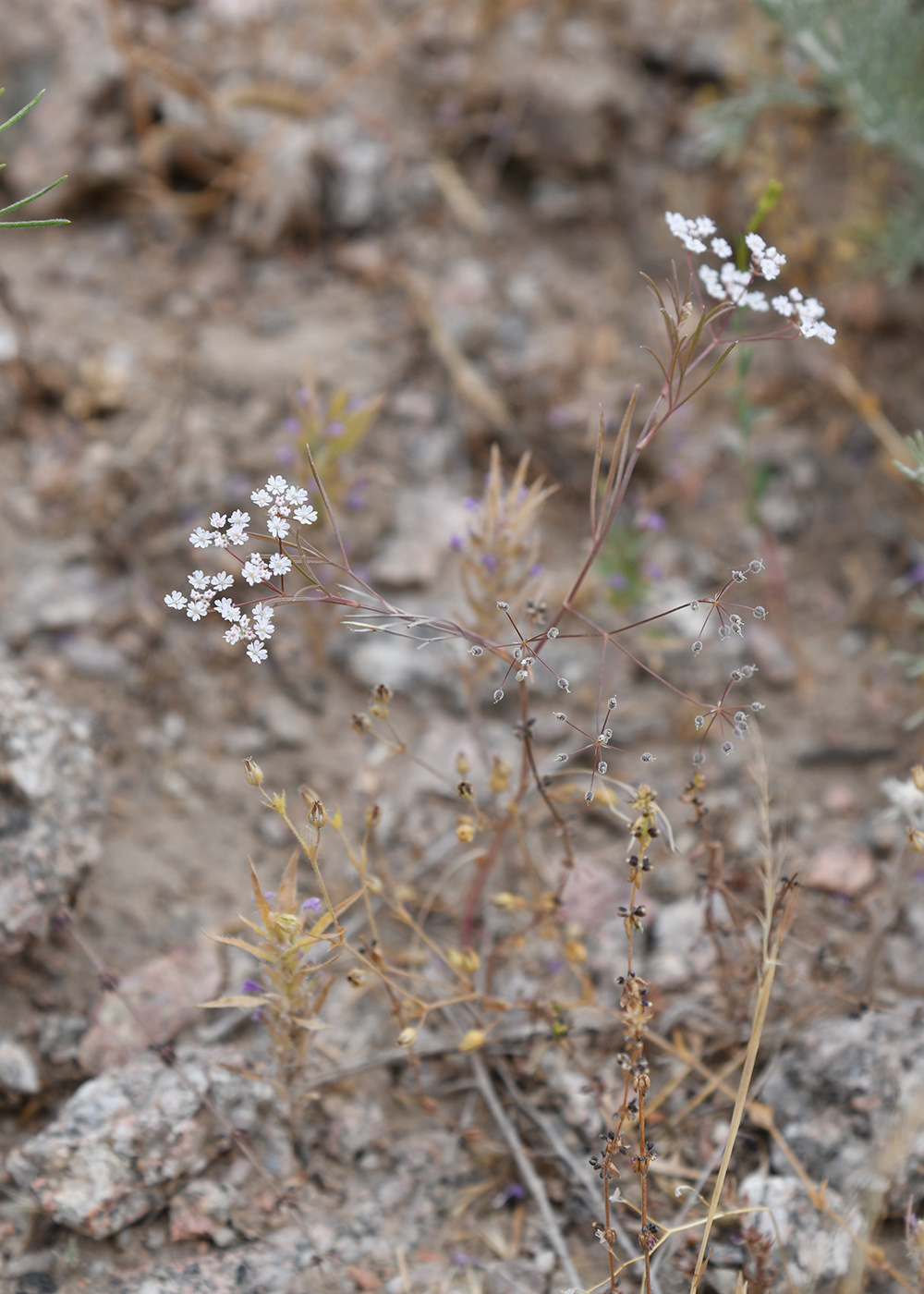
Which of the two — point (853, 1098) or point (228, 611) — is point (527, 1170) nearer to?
point (853, 1098)

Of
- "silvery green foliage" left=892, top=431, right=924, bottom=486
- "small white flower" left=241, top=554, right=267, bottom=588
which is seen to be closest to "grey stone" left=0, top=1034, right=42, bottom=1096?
"small white flower" left=241, top=554, right=267, bottom=588

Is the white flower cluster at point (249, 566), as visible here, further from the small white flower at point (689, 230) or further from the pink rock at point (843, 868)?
the pink rock at point (843, 868)

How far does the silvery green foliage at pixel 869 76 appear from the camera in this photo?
112 inches

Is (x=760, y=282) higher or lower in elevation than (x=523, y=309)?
higher

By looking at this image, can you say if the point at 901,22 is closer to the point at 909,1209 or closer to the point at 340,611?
the point at 340,611

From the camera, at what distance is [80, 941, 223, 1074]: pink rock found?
1.98 m

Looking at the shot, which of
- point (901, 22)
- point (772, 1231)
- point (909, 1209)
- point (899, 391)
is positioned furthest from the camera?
point (899, 391)

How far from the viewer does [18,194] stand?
312 cm

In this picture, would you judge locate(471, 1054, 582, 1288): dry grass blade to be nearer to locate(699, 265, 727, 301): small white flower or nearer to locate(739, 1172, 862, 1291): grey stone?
locate(739, 1172, 862, 1291): grey stone

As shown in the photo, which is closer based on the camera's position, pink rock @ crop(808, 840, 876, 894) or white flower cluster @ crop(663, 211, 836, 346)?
white flower cluster @ crop(663, 211, 836, 346)

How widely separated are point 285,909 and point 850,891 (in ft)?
4.66

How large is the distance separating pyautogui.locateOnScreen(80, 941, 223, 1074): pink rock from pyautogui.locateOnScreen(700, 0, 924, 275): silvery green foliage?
2.80 m

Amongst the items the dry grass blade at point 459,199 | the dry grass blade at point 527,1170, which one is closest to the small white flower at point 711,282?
the dry grass blade at point 527,1170

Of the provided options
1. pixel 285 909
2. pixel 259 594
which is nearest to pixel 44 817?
pixel 285 909
